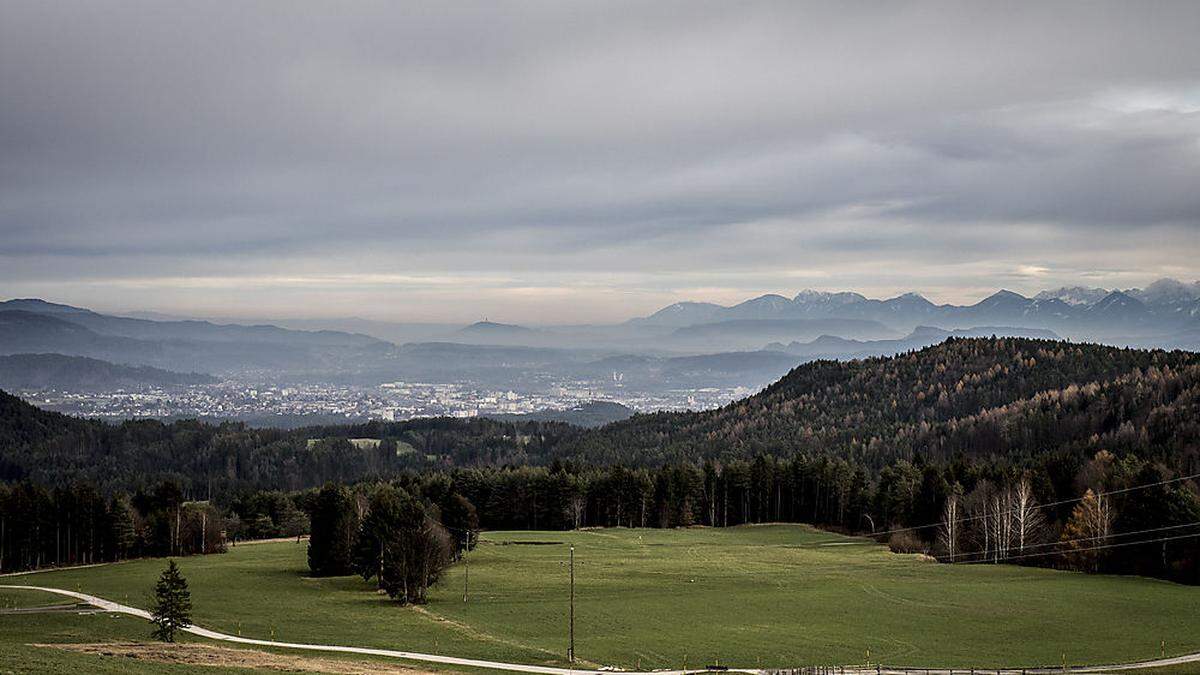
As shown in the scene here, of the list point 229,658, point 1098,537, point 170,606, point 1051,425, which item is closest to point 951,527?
point 1098,537

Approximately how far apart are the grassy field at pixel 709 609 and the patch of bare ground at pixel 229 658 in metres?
6.44

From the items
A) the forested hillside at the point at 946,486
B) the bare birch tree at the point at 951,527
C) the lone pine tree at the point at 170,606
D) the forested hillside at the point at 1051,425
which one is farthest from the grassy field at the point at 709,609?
the forested hillside at the point at 1051,425

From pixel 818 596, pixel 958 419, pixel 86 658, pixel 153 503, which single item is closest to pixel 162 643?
Answer: pixel 86 658

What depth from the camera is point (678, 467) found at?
134750mm

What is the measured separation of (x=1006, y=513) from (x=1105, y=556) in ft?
33.0

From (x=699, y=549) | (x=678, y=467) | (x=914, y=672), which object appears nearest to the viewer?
(x=914, y=672)

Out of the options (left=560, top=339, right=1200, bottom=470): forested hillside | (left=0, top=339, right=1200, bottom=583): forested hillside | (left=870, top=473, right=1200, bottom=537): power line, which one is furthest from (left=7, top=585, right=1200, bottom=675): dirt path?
(left=560, top=339, right=1200, bottom=470): forested hillside

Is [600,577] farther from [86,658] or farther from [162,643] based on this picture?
[86,658]

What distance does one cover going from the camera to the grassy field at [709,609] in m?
54.2

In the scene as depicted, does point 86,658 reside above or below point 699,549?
above

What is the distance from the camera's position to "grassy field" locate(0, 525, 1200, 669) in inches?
2132

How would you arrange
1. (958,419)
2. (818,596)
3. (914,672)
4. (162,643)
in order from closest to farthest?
(914,672)
(162,643)
(818,596)
(958,419)

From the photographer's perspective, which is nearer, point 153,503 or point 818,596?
point 818,596

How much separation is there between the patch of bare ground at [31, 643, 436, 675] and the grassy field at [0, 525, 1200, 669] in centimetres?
644
